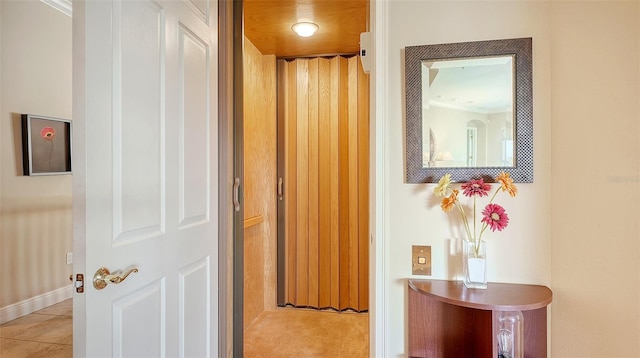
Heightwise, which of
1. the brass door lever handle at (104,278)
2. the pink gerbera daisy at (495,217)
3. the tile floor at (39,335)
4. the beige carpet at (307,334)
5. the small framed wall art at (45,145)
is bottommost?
the beige carpet at (307,334)

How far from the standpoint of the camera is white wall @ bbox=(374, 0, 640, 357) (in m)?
1.22

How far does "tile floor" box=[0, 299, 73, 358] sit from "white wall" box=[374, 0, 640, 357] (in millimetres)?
2093

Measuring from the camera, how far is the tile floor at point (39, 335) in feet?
6.76

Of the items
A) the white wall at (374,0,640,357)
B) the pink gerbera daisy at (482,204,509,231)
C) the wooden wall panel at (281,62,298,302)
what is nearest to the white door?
the white wall at (374,0,640,357)

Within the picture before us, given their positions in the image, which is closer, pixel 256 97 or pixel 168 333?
pixel 168 333

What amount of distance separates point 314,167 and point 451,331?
1.86 m

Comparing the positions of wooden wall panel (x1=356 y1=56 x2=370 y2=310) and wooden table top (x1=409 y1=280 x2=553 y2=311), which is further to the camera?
wooden wall panel (x1=356 y1=56 x2=370 y2=310)

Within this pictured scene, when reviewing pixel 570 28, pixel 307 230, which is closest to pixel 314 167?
pixel 307 230

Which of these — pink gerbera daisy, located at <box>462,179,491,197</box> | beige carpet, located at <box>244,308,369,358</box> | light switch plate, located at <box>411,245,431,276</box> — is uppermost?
pink gerbera daisy, located at <box>462,179,491,197</box>

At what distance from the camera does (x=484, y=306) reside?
111cm

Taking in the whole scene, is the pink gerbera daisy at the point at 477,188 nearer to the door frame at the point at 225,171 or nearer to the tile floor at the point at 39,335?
the door frame at the point at 225,171

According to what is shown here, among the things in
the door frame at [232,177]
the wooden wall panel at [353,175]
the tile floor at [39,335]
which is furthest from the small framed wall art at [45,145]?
the wooden wall panel at [353,175]

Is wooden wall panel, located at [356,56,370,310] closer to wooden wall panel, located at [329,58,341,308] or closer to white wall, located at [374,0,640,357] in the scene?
wooden wall panel, located at [329,58,341,308]

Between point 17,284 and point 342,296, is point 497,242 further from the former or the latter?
point 17,284
